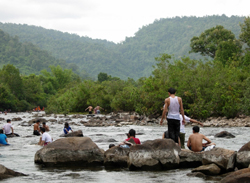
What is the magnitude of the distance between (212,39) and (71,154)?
189 feet

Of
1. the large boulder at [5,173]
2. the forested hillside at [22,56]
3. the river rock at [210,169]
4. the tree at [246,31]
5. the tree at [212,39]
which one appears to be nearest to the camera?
the large boulder at [5,173]

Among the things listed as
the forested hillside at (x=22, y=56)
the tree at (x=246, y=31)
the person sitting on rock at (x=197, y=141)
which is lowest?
the person sitting on rock at (x=197, y=141)

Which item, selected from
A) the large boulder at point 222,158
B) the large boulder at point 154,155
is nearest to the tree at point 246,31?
the large boulder at point 222,158

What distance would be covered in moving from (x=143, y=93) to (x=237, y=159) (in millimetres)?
31789

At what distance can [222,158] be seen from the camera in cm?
1065

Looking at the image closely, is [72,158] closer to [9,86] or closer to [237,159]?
[237,159]

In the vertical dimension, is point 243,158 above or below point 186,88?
below

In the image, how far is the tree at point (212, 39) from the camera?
2539 inches

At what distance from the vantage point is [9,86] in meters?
90.6

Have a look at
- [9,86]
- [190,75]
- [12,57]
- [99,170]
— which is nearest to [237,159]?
[99,170]

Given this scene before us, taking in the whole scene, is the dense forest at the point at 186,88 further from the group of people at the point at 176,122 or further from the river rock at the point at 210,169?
the river rock at the point at 210,169

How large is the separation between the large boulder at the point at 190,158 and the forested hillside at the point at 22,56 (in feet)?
499

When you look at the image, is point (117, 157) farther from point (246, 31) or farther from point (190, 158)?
point (246, 31)

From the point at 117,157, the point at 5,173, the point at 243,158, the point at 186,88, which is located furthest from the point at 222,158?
the point at 186,88
